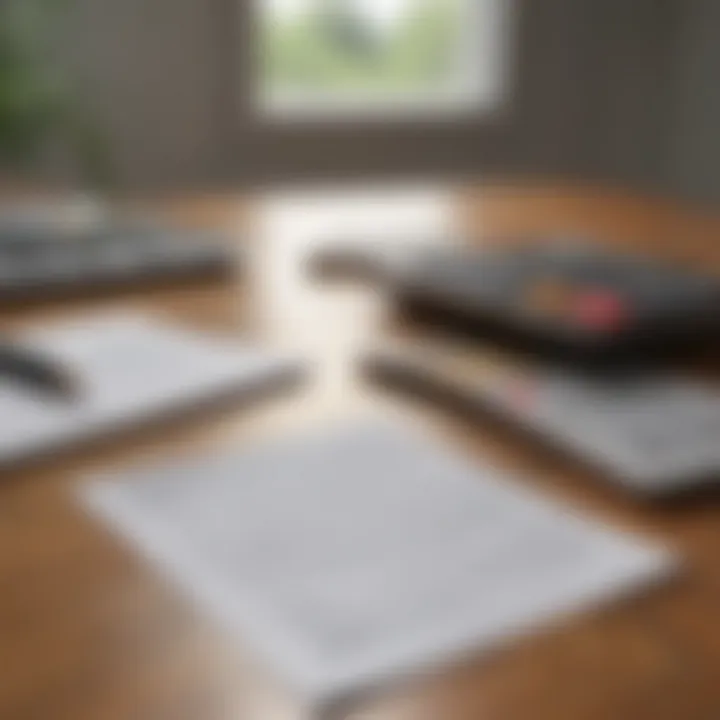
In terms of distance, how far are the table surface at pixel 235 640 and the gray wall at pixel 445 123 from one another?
6.60 ft

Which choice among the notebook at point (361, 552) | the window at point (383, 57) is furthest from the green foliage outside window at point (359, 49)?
the notebook at point (361, 552)

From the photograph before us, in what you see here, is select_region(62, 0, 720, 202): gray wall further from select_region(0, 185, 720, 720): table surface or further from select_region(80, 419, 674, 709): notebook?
select_region(80, 419, 674, 709): notebook

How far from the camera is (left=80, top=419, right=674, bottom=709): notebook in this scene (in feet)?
1.62

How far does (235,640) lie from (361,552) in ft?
0.30

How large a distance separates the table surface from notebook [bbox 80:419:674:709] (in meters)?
0.01

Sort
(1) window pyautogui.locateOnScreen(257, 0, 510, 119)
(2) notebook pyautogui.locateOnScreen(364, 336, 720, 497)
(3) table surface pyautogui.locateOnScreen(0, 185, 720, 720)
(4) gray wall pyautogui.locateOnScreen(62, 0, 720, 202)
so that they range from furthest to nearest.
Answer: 1. (1) window pyautogui.locateOnScreen(257, 0, 510, 119)
2. (4) gray wall pyautogui.locateOnScreen(62, 0, 720, 202)
3. (2) notebook pyautogui.locateOnScreen(364, 336, 720, 497)
4. (3) table surface pyautogui.locateOnScreen(0, 185, 720, 720)

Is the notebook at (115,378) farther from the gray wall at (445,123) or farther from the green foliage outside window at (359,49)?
the green foliage outside window at (359,49)

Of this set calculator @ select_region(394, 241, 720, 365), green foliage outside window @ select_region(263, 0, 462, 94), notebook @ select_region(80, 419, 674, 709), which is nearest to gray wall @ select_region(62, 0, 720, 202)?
green foliage outside window @ select_region(263, 0, 462, 94)

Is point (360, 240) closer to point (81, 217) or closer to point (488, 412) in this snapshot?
point (81, 217)

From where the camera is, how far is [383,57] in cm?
307

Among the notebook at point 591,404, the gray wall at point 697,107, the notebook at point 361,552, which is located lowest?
the gray wall at point 697,107

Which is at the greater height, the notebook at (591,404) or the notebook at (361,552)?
the notebook at (361,552)

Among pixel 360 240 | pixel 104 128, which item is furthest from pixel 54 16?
pixel 360 240

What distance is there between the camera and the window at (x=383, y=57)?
292 cm
